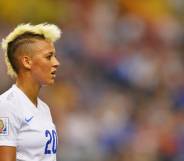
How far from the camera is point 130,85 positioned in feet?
34.7

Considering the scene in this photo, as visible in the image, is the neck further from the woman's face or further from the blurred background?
the blurred background

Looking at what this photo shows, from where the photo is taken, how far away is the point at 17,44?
13.8 feet

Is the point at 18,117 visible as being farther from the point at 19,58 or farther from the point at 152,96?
the point at 152,96

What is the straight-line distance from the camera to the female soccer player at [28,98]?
13.2 feet

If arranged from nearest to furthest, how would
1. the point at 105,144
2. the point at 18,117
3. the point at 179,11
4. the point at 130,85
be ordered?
the point at 18,117 < the point at 105,144 < the point at 130,85 < the point at 179,11

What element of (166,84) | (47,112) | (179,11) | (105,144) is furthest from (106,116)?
(47,112)

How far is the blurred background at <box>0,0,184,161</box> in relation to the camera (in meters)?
9.71

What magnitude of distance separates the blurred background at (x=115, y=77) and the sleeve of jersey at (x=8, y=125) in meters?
5.23

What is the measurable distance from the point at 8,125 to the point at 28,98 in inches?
10.7

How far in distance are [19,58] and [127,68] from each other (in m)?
6.44

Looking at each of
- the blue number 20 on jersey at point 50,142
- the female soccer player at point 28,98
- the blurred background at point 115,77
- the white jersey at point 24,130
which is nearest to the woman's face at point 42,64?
the female soccer player at point 28,98

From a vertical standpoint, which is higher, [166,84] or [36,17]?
[36,17]

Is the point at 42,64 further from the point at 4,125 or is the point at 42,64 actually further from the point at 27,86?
the point at 4,125

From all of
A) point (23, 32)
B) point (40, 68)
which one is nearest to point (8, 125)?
point (40, 68)
